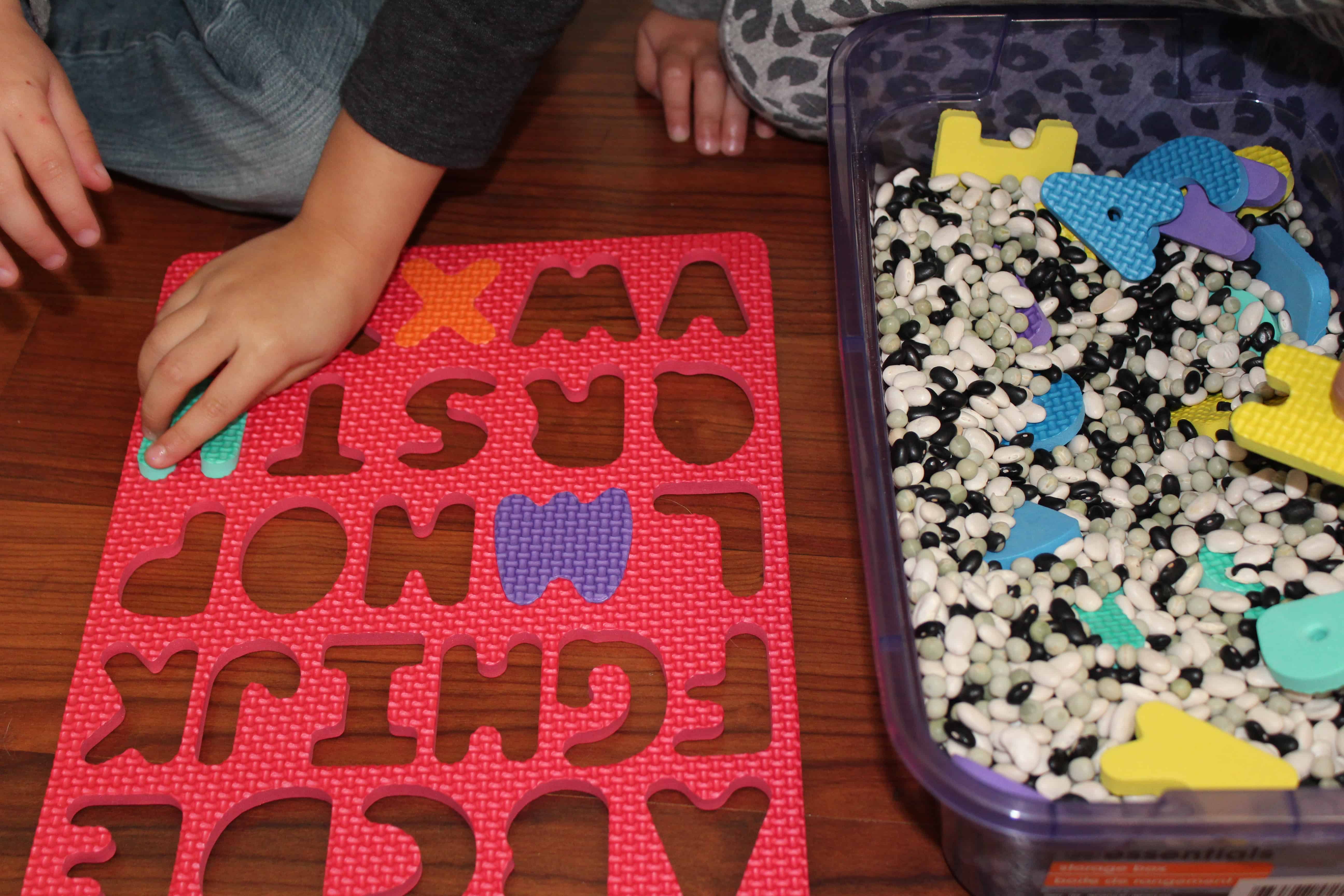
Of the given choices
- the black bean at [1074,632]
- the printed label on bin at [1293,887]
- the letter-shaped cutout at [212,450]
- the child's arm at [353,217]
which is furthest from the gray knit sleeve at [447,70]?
the printed label on bin at [1293,887]

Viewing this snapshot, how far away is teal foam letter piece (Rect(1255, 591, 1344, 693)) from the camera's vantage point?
0.52 m

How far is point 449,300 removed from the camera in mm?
749

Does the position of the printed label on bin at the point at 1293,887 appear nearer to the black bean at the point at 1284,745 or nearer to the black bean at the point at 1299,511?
the black bean at the point at 1284,745

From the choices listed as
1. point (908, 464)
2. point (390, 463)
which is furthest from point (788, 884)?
point (390, 463)

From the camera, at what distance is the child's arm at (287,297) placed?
675mm

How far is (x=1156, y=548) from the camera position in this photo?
604mm

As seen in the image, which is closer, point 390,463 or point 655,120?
point 390,463

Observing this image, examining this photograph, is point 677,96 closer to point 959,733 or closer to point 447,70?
point 447,70

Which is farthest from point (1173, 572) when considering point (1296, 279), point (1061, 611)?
point (1296, 279)

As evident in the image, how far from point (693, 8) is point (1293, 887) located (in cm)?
72

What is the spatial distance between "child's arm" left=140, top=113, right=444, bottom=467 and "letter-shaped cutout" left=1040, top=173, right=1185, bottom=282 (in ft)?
1.37

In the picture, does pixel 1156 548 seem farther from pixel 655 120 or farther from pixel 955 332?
pixel 655 120

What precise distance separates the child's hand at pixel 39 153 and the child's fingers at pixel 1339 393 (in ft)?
2.16

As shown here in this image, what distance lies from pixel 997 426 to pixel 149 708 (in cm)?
51
